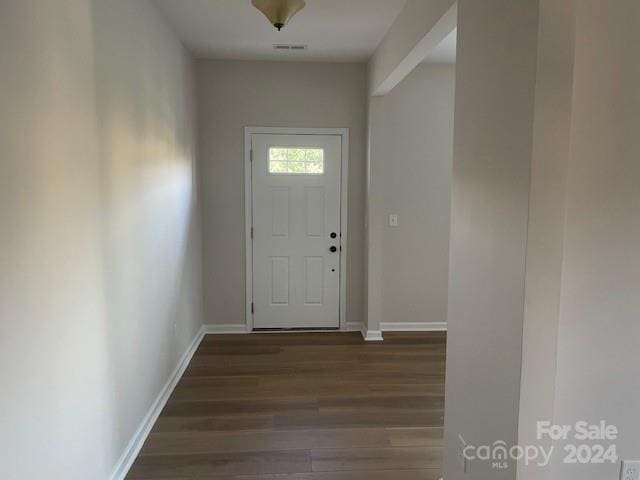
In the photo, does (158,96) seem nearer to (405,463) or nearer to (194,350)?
(194,350)

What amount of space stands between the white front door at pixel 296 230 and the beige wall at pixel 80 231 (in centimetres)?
151

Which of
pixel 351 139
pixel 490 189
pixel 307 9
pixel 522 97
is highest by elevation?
pixel 307 9

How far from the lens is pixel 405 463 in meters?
2.52

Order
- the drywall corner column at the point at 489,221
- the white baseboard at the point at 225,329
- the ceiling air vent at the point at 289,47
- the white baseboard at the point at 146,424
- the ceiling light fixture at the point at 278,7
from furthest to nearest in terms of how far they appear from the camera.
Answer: the white baseboard at the point at 225,329 < the ceiling air vent at the point at 289,47 < the white baseboard at the point at 146,424 < the ceiling light fixture at the point at 278,7 < the drywall corner column at the point at 489,221

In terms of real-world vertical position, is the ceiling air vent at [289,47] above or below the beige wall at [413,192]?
above

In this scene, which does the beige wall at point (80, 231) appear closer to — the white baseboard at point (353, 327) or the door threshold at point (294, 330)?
the door threshold at point (294, 330)

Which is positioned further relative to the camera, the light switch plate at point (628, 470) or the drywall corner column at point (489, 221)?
the light switch plate at point (628, 470)

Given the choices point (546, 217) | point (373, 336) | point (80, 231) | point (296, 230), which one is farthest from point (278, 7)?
point (373, 336)

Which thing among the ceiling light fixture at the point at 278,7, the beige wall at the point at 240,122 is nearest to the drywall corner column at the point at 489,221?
the ceiling light fixture at the point at 278,7

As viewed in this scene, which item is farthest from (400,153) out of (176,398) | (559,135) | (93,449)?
(93,449)

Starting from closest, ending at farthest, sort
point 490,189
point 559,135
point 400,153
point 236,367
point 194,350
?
point 559,135 → point 490,189 → point 236,367 → point 194,350 → point 400,153

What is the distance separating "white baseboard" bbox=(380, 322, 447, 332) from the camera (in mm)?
4879

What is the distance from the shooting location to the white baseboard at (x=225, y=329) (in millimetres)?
4801

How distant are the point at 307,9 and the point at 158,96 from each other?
47.0 inches
